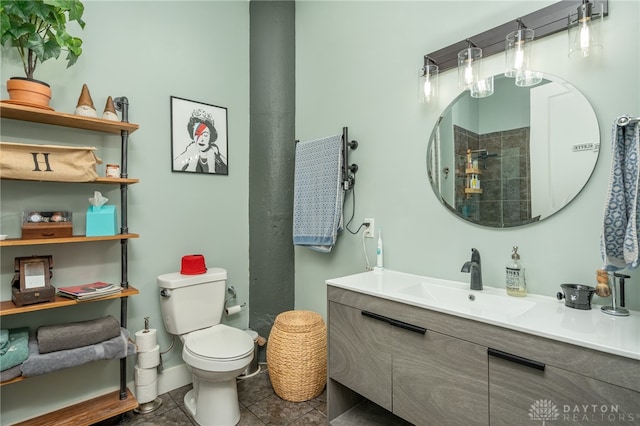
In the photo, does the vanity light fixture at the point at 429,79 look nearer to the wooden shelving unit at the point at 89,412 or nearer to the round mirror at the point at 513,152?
the round mirror at the point at 513,152

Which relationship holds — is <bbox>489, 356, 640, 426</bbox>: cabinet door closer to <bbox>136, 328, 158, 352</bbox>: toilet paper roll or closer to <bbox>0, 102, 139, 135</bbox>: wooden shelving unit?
<bbox>136, 328, 158, 352</bbox>: toilet paper roll

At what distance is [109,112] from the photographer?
181cm

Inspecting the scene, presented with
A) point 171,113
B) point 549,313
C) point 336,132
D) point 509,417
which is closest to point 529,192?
point 549,313

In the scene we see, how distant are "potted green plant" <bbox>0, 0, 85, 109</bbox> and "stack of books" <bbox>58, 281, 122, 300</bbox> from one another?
0.94m

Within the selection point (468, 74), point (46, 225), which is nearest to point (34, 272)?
point (46, 225)

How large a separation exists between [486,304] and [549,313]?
29 cm

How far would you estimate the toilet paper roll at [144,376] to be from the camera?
1.91 meters

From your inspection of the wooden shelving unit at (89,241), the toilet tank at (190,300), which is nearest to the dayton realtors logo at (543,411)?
the toilet tank at (190,300)

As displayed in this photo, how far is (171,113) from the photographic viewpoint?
222 cm

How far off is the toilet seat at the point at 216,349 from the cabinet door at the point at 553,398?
1201 mm

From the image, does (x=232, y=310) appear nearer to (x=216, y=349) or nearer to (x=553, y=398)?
(x=216, y=349)

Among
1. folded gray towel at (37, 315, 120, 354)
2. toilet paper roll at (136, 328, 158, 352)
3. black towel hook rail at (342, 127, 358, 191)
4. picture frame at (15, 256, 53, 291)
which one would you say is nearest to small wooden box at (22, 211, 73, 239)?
picture frame at (15, 256, 53, 291)

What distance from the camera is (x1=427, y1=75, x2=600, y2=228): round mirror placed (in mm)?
1329

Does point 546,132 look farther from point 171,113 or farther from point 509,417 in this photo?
point 171,113
